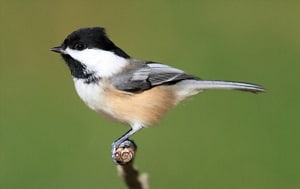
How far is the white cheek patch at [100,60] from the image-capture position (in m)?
1.84

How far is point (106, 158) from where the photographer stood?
10.1 ft

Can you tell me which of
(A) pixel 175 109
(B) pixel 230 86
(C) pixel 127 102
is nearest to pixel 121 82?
(C) pixel 127 102

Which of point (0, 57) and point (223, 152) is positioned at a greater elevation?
Result: point (0, 57)

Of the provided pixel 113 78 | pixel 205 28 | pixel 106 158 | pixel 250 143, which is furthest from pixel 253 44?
pixel 113 78

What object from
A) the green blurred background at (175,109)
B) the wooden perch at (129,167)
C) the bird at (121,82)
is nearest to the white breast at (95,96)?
the bird at (121,82)

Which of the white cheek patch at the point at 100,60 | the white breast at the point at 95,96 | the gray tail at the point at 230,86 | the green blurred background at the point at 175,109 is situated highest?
the white cheek patch at the point at 100,60

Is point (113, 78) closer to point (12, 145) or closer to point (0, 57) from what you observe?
point (12, 145)

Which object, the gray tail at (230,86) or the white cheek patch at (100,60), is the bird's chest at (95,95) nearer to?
the white cheek patch at (100,60)

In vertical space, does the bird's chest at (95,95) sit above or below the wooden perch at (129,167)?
above

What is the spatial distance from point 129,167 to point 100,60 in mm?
319

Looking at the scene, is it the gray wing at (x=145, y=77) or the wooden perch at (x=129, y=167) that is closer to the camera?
the wooden perch at (x=129, y=167)

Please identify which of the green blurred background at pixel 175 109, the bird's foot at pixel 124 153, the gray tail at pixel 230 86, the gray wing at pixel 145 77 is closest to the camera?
the bird's foot at pixel 124 153

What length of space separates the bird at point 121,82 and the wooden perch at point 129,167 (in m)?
0.13

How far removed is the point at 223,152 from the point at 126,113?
1.28 m
